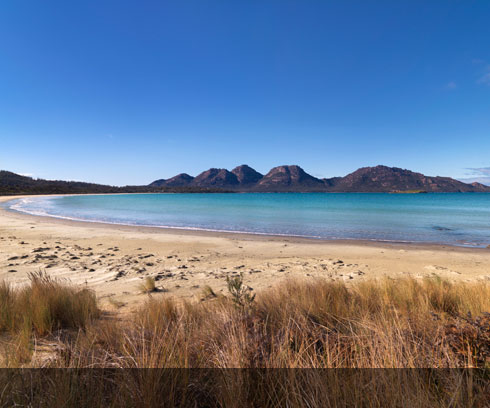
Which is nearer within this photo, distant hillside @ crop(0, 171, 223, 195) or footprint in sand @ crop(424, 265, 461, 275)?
footprint in sand @ crop(424, 265, 461, 275)

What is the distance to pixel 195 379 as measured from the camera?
90.0 inches

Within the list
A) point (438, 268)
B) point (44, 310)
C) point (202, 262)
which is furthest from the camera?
point (202, 262)

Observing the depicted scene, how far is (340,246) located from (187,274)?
8.13 m

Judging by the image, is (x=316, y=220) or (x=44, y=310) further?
(x=316, y=220)

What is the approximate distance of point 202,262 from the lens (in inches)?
366

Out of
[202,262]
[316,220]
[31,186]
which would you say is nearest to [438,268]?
[202,262]

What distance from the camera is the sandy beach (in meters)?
6.71

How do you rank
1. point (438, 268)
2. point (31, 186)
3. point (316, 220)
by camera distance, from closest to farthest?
point (438, 268) → point (316, 220) → point (31, 186)

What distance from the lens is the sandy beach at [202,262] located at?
6711 millimetres

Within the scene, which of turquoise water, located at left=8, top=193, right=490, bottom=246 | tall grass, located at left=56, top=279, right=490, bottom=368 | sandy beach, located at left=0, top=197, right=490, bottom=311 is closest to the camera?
tall grass, located at left=56, top=279, right=490, bottom=368

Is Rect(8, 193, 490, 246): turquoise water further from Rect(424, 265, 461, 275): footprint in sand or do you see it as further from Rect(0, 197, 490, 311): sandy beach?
Rect(424, 265, 461, 275): footprint in sand

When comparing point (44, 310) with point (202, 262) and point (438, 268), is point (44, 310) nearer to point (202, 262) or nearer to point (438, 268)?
point (202, 262)

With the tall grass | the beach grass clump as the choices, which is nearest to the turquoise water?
the tall grass

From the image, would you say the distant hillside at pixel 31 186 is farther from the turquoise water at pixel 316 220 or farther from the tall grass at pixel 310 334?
the tall grass at pixel 310 334
